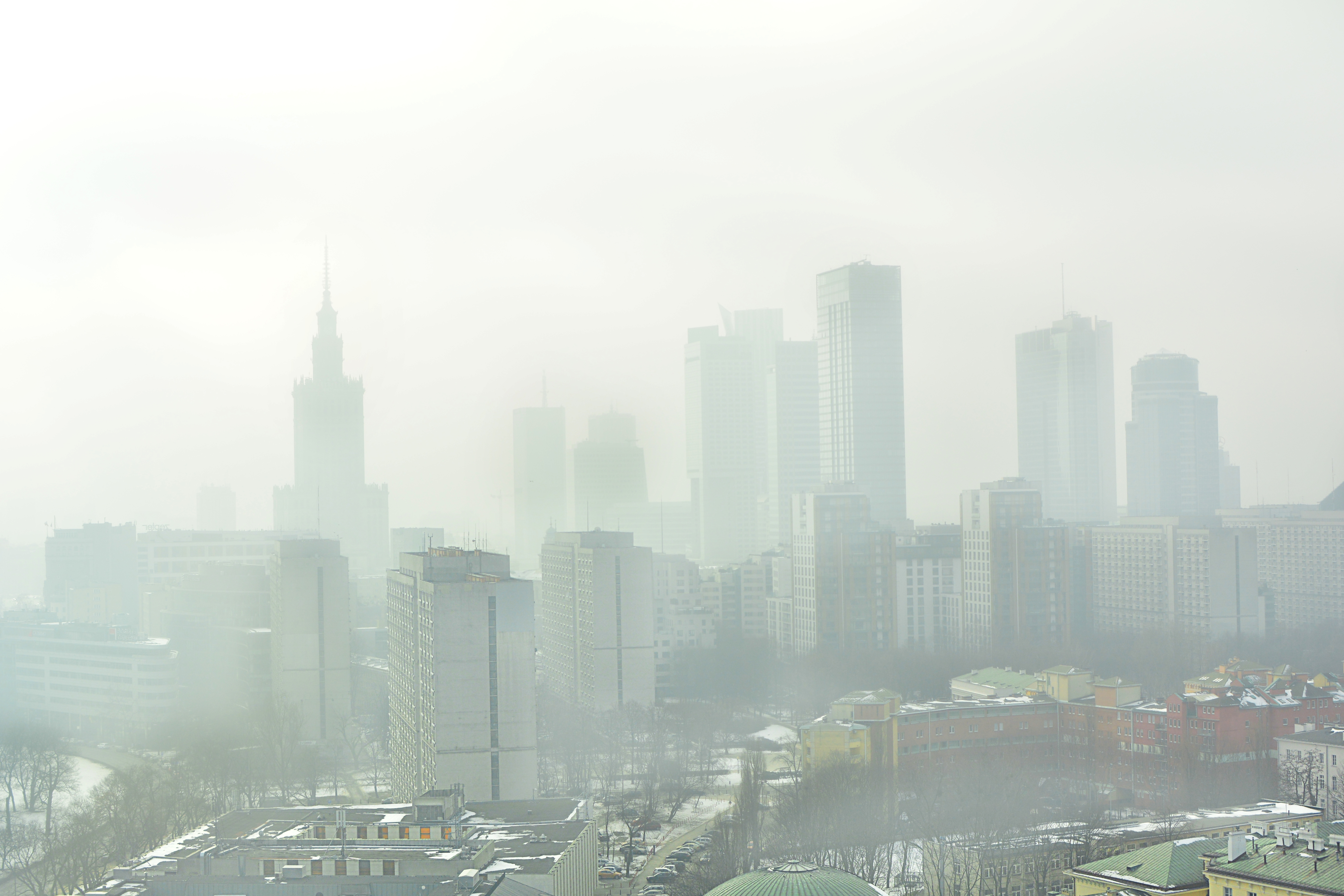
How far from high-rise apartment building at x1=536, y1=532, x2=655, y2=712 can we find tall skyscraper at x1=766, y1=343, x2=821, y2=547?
31.2 metres

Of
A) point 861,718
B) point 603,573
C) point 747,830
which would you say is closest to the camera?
point 747,830

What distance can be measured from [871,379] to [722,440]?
46.1 ft

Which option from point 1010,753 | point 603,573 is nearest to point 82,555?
point 603,573

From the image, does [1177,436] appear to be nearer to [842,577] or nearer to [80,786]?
[842,577]

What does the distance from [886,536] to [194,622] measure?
52.6 feet

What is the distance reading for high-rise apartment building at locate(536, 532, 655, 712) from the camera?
79.4 feet

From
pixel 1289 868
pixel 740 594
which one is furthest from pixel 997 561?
pixel 1289 868

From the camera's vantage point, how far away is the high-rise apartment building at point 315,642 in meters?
23.0

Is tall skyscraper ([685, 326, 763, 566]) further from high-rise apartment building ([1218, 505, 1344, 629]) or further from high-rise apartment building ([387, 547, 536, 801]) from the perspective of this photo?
high-rise apartment building ([387, 547, 536, 801])

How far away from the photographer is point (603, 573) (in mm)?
24516

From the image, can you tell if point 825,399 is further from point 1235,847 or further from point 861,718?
point 1235,847

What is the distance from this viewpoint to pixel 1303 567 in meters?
36.8

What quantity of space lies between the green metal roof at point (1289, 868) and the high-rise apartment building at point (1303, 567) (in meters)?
26.1

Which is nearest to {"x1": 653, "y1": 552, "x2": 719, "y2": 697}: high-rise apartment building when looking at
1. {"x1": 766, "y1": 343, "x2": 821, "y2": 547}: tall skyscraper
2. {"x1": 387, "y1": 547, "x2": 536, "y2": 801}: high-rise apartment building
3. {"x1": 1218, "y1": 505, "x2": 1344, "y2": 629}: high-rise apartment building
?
{"x1": 387, "y1": 547, "x2": 536, "y2": 801}: high-rise apartment building
